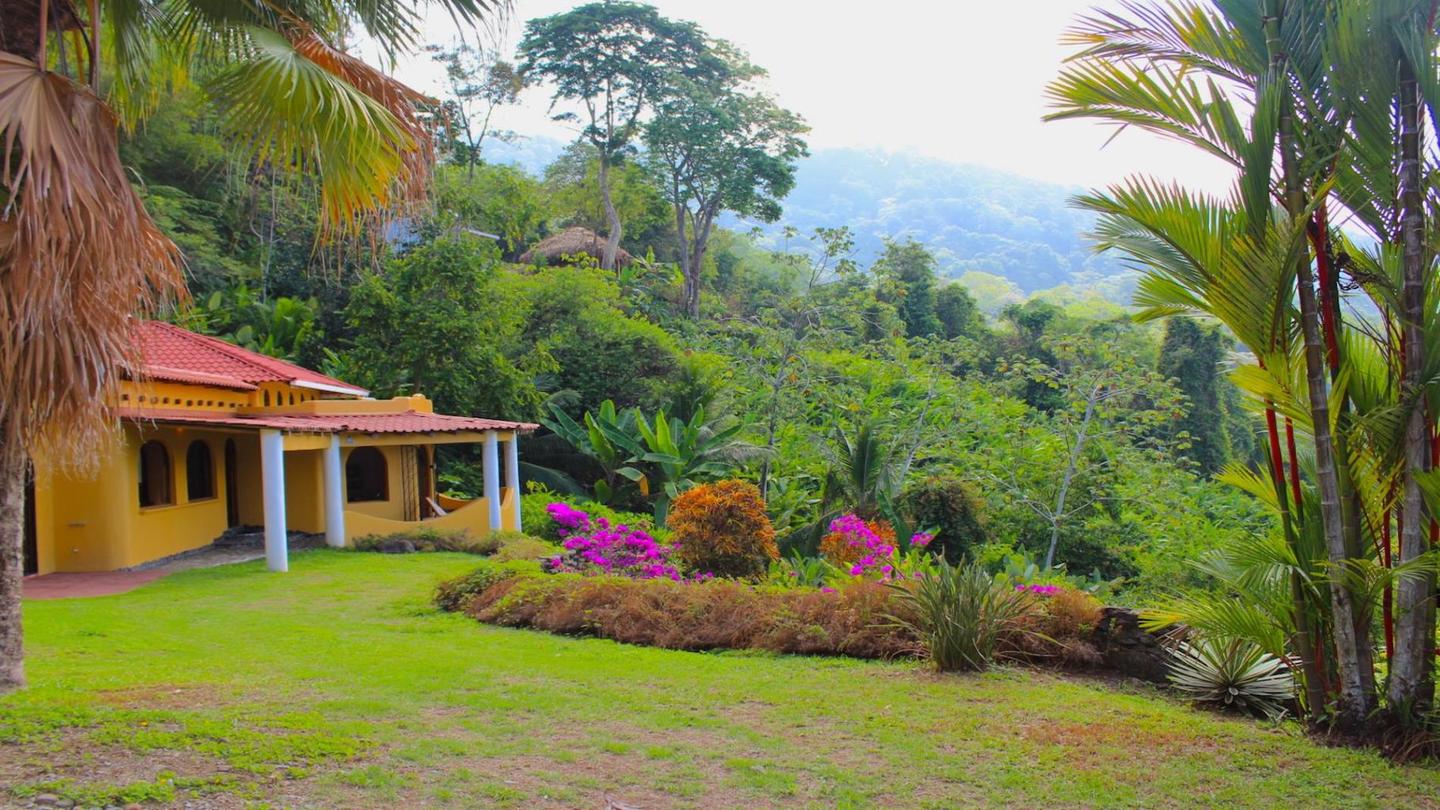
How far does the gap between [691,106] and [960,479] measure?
80.1 feet

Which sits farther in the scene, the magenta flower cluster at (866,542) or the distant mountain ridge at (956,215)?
the distant mountain ridge at (956,215)

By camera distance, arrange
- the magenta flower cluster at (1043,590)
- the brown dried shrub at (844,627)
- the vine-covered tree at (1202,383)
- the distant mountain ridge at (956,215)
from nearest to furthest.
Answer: the brown dried shrub at (844,627) → the magenta flower cluster at (1043,590) → the vine-covered tree at (1202,383) → the distant mountain ridge at (956,215)

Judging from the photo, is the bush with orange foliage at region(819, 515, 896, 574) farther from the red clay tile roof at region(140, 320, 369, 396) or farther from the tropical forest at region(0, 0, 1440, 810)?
the red clay tile roof at region(140, 320, 369, 396)

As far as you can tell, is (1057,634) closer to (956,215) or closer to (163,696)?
(163,696)

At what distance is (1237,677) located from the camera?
7.48 metres

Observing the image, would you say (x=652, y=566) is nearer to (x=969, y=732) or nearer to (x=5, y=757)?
(x=969, y=732)

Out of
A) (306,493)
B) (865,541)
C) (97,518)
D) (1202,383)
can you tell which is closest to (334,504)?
(306,493)

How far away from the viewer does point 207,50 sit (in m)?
7.06

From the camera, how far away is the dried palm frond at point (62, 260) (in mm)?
5258

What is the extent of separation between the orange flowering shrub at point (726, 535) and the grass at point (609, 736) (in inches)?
181

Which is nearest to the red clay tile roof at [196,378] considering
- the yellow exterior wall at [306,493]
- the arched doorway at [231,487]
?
the arched doorway at [231,487]

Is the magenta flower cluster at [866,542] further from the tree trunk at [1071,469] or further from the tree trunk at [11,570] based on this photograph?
the tree trunk at [11,570]

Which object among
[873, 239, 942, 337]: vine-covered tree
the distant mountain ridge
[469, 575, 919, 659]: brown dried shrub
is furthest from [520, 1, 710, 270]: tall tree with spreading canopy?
the distant mountain ridge

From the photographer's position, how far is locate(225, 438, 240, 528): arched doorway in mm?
18781
